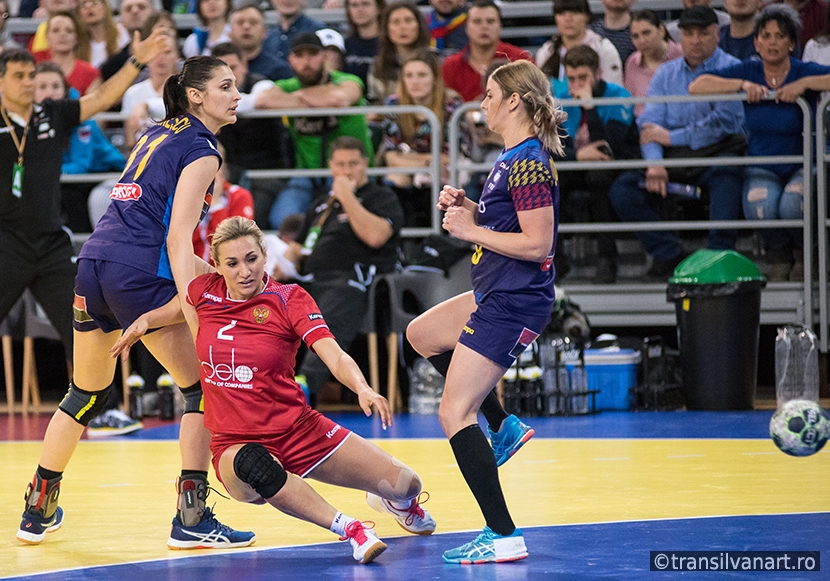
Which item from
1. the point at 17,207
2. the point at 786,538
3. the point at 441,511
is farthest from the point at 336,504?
the point at 17,207

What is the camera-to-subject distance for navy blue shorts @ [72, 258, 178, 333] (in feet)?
15.6

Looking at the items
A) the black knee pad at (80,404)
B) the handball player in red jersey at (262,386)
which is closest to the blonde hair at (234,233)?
the handball player in red jersey at (262,386)

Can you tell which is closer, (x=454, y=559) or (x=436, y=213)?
(x=454, y=559)

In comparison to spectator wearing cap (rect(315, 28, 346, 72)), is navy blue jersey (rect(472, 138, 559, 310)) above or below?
below

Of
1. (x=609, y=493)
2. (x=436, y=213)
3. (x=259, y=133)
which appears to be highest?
(x=259, y=133)

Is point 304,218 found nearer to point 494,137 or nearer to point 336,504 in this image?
point 494,137

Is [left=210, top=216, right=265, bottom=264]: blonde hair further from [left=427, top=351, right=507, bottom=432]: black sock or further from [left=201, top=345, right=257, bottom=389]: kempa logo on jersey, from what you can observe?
[left=427, top=351, right=507, bottom=432]: black sock

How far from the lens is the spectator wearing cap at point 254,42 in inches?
424

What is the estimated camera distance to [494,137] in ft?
32.4

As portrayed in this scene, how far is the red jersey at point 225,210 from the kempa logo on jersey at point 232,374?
4.46m

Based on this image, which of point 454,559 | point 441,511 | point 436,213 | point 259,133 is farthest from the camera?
point 259,133

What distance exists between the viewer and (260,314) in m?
4.67

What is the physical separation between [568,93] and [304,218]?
235cm

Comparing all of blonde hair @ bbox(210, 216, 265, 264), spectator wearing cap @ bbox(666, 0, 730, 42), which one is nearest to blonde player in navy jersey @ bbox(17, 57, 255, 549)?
blonde hair @ bbox(210, 216, 265, 264)
